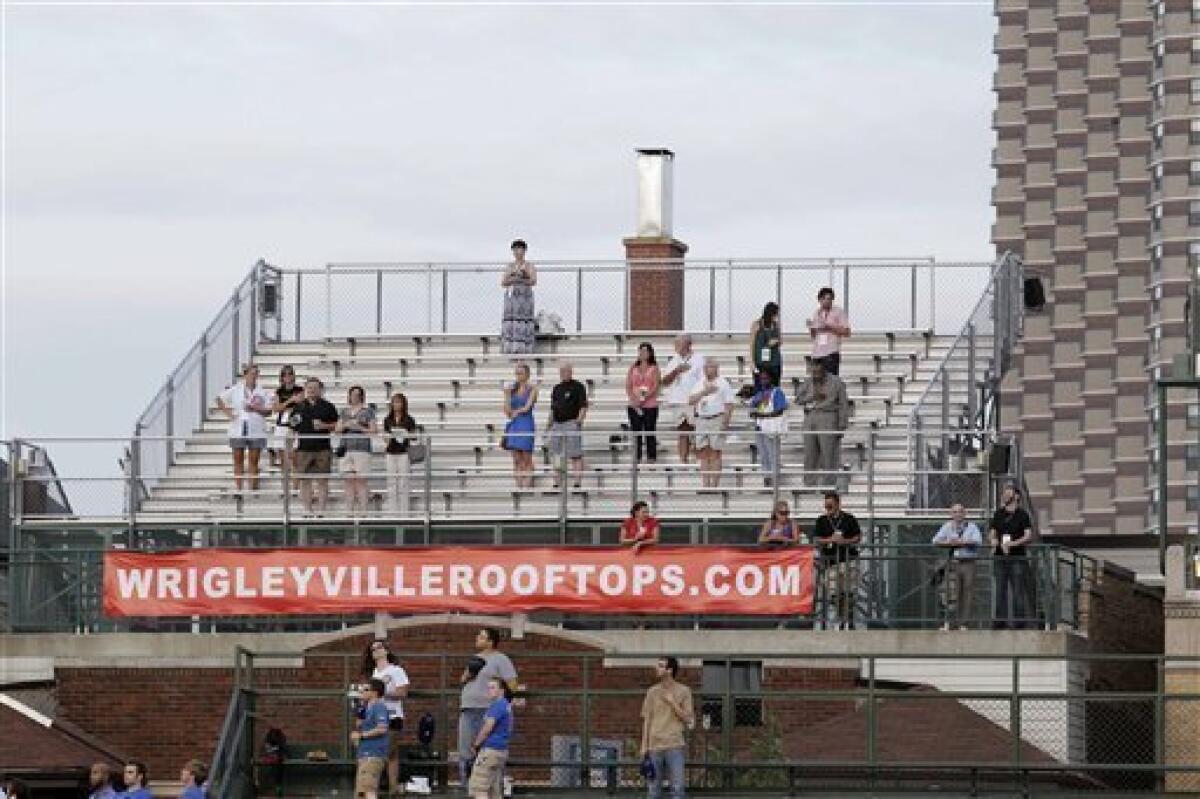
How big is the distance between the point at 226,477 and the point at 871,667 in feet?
34.8

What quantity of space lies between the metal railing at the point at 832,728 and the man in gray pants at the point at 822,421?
3.58 meters

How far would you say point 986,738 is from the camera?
1508 inches

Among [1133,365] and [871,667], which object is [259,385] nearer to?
[871,667]

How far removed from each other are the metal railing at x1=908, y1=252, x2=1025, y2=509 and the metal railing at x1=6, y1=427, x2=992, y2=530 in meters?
0.21

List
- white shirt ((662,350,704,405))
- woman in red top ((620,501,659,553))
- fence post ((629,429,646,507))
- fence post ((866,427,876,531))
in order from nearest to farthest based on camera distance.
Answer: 1. woman in red top ((620,501,659,553))
2. fence post ((866,427,876,531))
3. fence post ((629,429,646,507))
4. white shirt ((662,350,704,405))

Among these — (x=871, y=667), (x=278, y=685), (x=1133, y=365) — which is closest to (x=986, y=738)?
(x=871, y=667)

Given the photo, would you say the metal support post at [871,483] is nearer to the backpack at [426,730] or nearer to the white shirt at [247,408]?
the backpack at [426,730]

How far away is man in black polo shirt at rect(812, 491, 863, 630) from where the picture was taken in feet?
135

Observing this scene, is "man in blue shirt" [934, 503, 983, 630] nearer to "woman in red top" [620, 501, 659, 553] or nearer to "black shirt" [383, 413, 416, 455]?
"woman in red top" [620, 501, 659, 553]

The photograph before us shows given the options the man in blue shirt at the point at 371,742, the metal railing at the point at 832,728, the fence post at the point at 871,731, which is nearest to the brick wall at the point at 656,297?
the metal railing at the point at 832,728

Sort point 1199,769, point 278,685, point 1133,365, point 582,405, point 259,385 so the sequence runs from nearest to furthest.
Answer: point 1199,769, point 278,685, point 582,405, point 259,385, point 1133,365

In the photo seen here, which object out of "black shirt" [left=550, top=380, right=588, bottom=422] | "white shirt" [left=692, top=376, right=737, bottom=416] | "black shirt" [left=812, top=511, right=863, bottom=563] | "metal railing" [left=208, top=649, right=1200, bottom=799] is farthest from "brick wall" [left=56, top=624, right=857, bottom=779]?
"white shirt" [left=692, top=376, right=737, bottom=416]

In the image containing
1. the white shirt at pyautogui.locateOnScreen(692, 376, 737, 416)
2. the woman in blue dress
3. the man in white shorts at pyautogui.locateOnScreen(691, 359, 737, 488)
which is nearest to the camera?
the woman in blue dress

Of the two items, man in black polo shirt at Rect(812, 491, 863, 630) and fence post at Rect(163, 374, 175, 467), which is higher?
fence post at Rect(163, 374, 175, 467)
